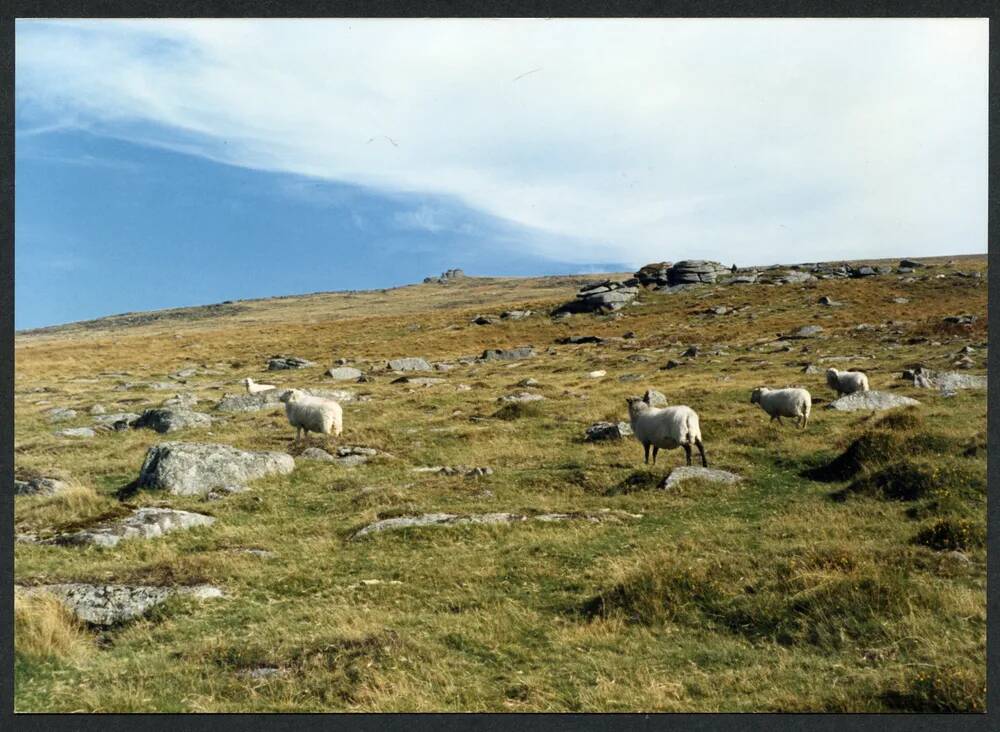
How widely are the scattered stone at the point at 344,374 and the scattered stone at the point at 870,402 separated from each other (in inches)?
1337

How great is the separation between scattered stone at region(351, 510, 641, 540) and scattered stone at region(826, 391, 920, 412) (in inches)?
638

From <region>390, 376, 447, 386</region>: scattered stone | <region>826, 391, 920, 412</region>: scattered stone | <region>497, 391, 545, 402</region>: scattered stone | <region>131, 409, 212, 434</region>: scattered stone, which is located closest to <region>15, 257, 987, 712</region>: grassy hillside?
<region>131, 409, 212, 434</region>: scattered stone

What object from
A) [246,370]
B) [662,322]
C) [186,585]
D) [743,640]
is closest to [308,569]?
[186,585]

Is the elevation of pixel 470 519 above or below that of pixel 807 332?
below

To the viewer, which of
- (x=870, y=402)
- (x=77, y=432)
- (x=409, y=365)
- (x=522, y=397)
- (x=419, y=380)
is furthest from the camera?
(x=409, y=365)

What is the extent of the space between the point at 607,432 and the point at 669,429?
5.28 m

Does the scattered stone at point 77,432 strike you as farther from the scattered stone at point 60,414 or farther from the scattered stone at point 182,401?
the scattered stone at point 182,401

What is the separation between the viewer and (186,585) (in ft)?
39.0

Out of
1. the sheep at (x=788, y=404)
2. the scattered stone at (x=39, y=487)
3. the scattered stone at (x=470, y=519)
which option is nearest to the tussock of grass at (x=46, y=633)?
the scattered stone at (x=470, y=519)

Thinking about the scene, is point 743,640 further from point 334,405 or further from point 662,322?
point 662,322

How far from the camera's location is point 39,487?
18750 millimetres

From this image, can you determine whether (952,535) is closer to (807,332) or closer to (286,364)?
(807,332)

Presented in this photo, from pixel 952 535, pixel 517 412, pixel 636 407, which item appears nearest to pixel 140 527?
pixel 636 407

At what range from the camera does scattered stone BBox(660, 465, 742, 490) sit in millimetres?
18000
